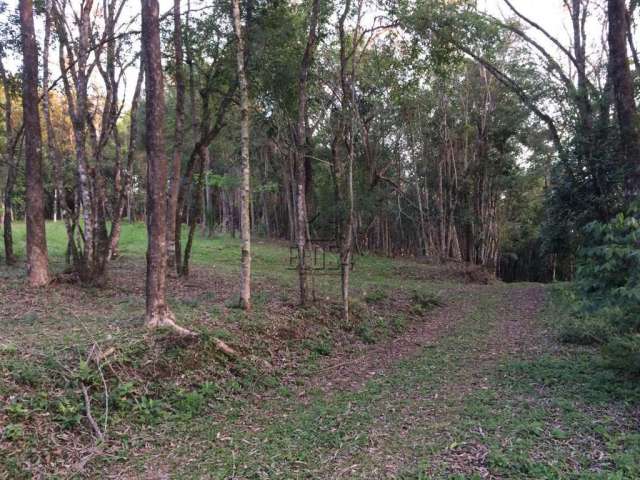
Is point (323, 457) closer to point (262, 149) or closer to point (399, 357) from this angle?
point (399, 357)

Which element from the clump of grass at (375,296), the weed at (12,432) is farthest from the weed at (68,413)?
the clump of grass at (375,296)

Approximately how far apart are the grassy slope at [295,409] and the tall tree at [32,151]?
1.30 metres

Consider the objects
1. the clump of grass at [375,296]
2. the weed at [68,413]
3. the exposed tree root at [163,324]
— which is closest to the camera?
the weed at [68,413]

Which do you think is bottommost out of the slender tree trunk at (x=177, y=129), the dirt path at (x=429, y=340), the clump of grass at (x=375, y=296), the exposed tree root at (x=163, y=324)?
the dirt path at (x=429, y=340)

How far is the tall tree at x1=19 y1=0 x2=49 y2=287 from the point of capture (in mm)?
9836

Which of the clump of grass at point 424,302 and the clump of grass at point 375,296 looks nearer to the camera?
the clump of grass at point 375,296

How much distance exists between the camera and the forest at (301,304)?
4.54 m

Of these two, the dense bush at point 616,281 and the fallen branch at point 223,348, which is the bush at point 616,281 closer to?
the dense bush at point 616,281

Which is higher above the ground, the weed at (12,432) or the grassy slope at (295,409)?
the weed at (12,432)

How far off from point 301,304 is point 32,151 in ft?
20.7

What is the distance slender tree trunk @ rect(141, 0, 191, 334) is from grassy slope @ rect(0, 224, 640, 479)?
44 centimetres

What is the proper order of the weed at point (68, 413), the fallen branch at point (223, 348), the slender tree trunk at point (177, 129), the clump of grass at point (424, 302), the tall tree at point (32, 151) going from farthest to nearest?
the clump of grass at point (424, 302) < the slender tree trunk at point (177, 129) < the tall tree at point (32, 151) < the fallen branch at point (223, 348) < the weed at point (68, 413)

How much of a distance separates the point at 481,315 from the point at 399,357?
4710 millimetres

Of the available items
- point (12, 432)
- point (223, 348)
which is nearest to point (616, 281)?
point (223, 348)
